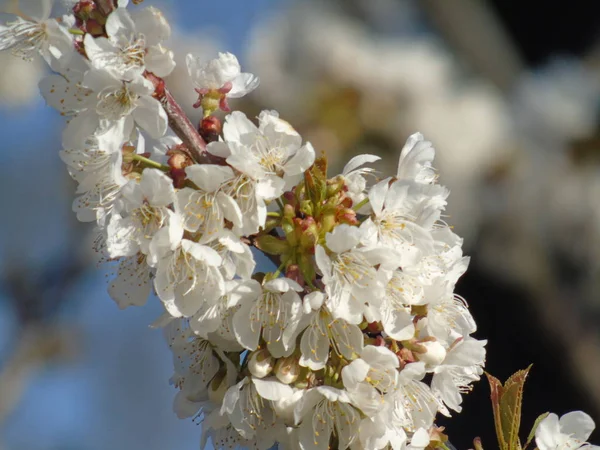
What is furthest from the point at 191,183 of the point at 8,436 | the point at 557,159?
the point at 8,436

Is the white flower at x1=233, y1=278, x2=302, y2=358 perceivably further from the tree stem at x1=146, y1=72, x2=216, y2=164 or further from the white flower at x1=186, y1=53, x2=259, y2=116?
the white flower at x1=186, y1=53, x2=259, y2=116

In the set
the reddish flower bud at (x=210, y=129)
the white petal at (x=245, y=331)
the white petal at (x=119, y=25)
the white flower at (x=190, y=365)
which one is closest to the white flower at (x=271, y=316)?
the white petal at (x=245, y=331)

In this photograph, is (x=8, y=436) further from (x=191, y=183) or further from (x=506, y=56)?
(x=191, y=183)

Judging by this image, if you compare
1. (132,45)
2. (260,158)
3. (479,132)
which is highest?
(132,45)

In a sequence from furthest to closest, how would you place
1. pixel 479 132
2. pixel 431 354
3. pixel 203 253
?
pixel 479 132 < pixel 431 354 < pixel 203 253

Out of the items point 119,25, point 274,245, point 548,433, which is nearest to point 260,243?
point 274,245

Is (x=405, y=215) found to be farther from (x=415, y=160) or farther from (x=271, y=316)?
(x=271, y=316)

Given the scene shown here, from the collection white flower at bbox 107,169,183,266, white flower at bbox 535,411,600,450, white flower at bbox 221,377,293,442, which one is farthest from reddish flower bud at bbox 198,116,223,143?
white flower at bbox 535,411,600,450
